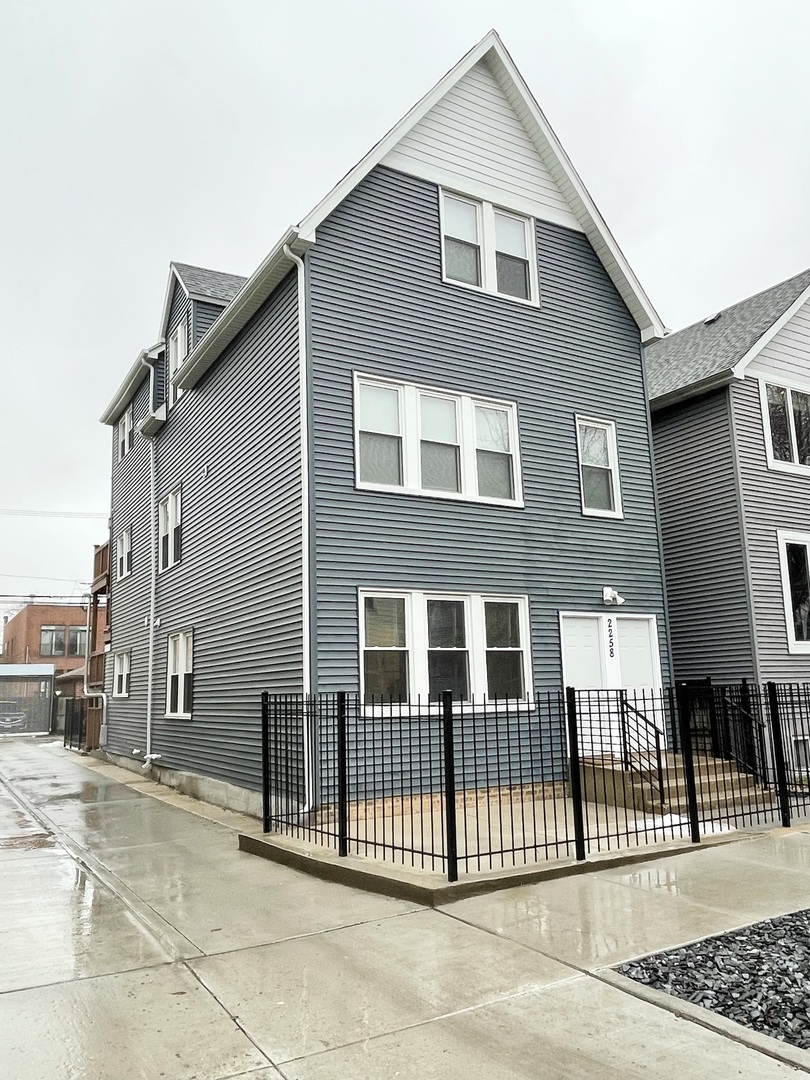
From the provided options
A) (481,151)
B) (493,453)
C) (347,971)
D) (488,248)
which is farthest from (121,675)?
(347,971)

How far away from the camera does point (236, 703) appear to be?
517 inches

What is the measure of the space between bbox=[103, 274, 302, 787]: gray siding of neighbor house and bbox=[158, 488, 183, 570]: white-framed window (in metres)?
0.39

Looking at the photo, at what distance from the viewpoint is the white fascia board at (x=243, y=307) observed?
11.5m

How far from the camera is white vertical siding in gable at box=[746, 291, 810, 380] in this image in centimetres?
1616

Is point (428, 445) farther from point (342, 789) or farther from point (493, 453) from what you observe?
point (342, 789)

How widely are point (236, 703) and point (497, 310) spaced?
24.5 ft

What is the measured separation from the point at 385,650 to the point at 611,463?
5635mm

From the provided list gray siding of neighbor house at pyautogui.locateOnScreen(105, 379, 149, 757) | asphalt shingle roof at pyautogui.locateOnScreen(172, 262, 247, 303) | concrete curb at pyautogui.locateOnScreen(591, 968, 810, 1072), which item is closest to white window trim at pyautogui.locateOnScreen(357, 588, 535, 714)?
concrete curb at pyautogui.locateOnScreen(591, 968, 810, 1072)

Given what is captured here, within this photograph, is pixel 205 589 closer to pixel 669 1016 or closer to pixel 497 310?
pixel 497 310

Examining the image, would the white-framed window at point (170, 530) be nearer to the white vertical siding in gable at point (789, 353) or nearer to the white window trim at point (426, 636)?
the white window trim at point (426, 636)

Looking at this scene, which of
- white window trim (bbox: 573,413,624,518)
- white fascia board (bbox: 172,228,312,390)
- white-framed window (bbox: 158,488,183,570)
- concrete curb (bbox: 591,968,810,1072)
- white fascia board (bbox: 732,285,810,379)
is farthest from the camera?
white-framed window (bbox: 158,488,183,570)

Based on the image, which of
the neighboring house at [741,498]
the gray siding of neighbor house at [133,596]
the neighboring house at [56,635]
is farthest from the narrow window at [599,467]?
the neighboring house at [56,635]

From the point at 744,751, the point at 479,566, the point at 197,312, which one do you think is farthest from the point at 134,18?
the point at 744,751

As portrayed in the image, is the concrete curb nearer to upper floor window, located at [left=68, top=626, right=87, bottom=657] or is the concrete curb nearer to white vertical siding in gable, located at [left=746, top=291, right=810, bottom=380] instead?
white vertical siding in gable, located at [left=746, top=291, right=810, bottom=380]
